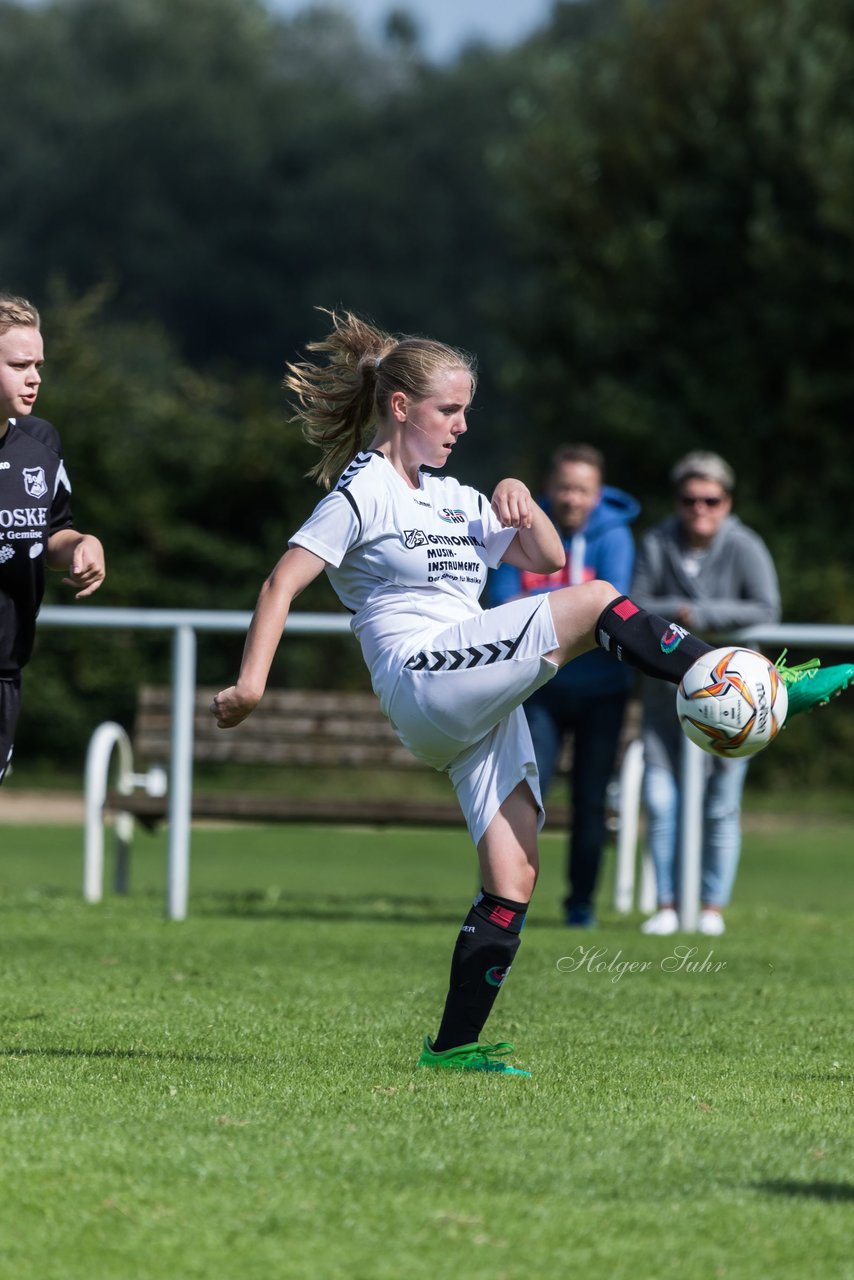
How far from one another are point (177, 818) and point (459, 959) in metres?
3.89

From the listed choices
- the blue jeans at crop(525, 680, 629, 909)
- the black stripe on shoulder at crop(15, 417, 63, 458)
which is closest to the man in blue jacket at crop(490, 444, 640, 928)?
the blue jeans at crop(525, 680, 629, 909)

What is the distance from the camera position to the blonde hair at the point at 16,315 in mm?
4885

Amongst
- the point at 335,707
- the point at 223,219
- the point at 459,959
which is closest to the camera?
the point at 459,959

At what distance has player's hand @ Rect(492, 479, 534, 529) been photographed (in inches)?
183

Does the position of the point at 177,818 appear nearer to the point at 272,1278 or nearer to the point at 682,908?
the point at 682,908

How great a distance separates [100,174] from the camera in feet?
161

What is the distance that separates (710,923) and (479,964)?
3.90 meters

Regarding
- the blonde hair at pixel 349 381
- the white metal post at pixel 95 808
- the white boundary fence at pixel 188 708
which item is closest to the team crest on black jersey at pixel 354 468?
the blonde hair at pixel 349 381

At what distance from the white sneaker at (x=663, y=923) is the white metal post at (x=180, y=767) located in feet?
7.02

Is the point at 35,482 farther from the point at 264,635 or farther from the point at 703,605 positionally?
the point at 703,605

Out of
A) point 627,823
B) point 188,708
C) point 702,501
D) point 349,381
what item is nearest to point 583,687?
point 702,501

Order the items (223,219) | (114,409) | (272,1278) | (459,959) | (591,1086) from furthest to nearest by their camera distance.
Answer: (223,219), (114,409), (459,959), (591,1086), (272,1278)

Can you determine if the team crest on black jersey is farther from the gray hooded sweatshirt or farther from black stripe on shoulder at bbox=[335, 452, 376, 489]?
the gray hooded sweatshirt

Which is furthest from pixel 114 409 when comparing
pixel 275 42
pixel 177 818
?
pixel 275 42
